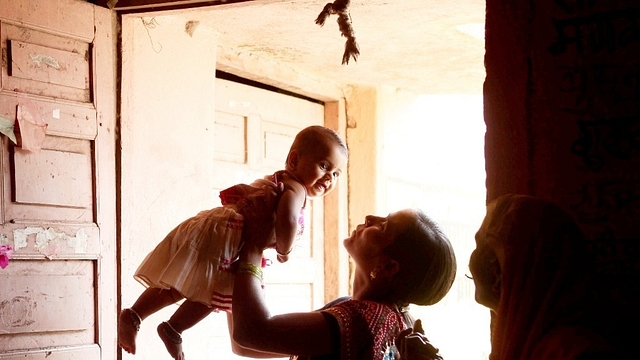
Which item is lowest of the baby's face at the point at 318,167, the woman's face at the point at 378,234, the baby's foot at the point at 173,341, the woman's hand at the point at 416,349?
the baby's foot at the point at 173,341

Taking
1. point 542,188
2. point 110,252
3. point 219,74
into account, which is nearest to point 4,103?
point 110,252

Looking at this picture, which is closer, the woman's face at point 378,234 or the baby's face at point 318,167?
the woman's face at point 378,234

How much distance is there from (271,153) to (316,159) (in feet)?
8.76

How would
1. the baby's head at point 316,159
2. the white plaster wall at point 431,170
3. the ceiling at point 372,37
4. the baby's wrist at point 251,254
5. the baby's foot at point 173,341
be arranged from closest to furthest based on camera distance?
the baby's wrist at point 251,254 < the baby's foot at point 173,341 < the baby's head at point 316,159 < the ceiling at point 372,37 < the white plaster wall at point 431,170

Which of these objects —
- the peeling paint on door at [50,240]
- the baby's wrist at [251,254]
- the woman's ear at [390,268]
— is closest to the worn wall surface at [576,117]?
the woman's ear at [390,268]

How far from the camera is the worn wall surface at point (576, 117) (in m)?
2.12

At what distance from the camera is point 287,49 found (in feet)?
18.5

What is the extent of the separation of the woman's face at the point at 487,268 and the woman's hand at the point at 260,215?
1037 mm

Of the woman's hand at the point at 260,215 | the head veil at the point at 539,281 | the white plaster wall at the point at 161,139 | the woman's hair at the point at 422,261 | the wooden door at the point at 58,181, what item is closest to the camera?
the head veil at the point at 539,281

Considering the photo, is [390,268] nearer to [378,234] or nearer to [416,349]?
[378,234]

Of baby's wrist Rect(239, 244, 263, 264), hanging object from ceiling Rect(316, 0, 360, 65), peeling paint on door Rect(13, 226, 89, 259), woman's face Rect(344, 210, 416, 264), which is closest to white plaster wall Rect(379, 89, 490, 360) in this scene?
peeling paint on door Rect(13, 226, 89, 259)

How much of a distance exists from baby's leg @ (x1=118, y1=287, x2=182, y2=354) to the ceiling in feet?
5.23

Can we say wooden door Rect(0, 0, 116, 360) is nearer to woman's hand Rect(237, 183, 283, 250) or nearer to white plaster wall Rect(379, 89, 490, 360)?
woman's hand Rect(237, 183, 283, 250)

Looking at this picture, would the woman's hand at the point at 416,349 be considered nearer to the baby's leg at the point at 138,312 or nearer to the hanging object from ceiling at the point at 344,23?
the baby's leg at the point at 138,312
